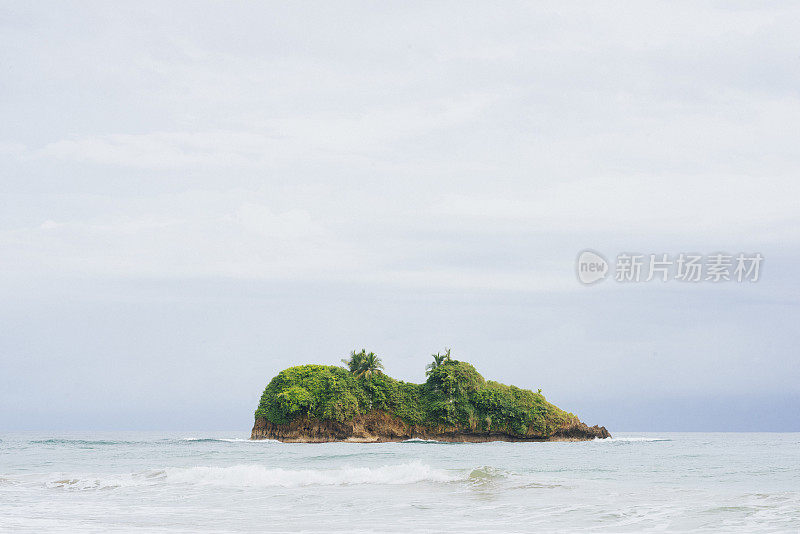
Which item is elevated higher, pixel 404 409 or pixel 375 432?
pixel 404 409

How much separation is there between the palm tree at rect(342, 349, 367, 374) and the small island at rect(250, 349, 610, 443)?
93mm

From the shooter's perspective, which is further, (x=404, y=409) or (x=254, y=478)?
(x=404, y=409)

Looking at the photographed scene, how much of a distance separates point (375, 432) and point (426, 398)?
568 centimetres

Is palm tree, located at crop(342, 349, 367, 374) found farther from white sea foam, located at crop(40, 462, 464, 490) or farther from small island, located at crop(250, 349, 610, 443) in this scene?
white sea foam, located at crop(40, 462, 464, 490)

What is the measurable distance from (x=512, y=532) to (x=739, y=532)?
3.86 metres

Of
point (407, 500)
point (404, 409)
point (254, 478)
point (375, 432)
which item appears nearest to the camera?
point (407, 500)

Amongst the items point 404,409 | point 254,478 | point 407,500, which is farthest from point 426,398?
point 407,500

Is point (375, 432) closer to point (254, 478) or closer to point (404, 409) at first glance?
point (404, 409)

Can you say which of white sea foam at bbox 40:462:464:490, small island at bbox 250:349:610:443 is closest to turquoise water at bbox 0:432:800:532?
white sea foam at bbox 40:462:464:490

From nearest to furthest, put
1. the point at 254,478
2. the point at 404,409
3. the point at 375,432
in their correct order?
the point at 254,478 < the point at 375,432 < the point at 404,409

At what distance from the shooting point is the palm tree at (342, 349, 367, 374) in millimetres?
67000

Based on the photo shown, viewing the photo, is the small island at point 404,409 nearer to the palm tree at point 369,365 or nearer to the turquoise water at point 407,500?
the palm tree at point 369,365

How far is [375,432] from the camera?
6400 cm

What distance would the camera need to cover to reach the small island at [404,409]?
205 feet
